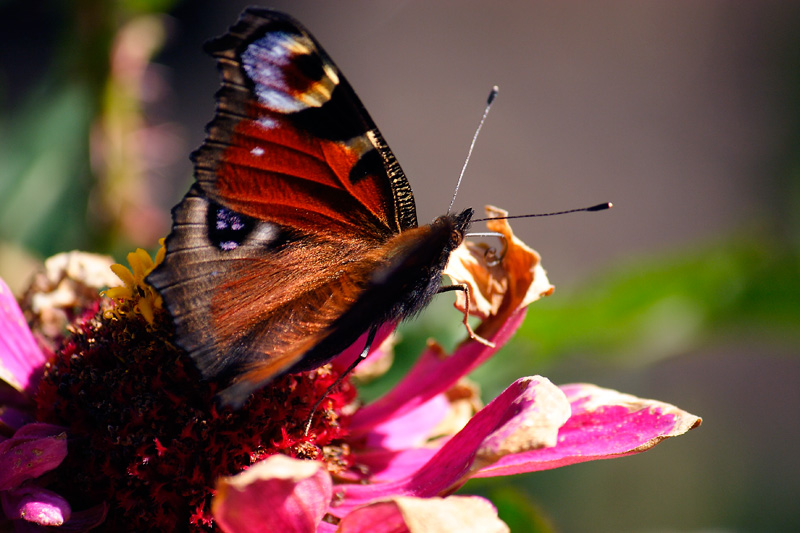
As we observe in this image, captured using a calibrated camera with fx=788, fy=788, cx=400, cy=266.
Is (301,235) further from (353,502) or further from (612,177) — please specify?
(612,177)

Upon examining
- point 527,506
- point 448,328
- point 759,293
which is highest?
point 759,293

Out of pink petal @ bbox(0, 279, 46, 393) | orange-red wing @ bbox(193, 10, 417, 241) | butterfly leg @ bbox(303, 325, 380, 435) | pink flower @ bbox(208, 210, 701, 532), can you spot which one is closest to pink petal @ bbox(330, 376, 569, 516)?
pink flower @ bbox(208, 210, 701, 532)

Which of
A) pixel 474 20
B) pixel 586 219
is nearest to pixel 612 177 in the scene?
pixel 586 219

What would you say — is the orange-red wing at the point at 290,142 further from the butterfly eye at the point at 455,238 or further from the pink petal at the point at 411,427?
the pink petal at the point at 411,427

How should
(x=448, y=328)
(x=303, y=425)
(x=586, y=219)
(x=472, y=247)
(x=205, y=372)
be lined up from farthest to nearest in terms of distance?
(x=586, y=219), (x=448, y=328), (x=472, y=247), (x=303, y=425), (x=205, y=372)

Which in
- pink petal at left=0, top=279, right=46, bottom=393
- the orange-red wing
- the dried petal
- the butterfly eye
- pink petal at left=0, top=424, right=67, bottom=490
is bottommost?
pink petal at left=0, top=424, right=67, bottom=490

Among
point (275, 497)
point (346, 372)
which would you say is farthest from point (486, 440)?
point (346, 372)

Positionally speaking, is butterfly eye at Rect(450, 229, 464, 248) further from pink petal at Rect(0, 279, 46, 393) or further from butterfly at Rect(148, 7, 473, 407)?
pink petal at Rect(0, 279, 46, 393)
